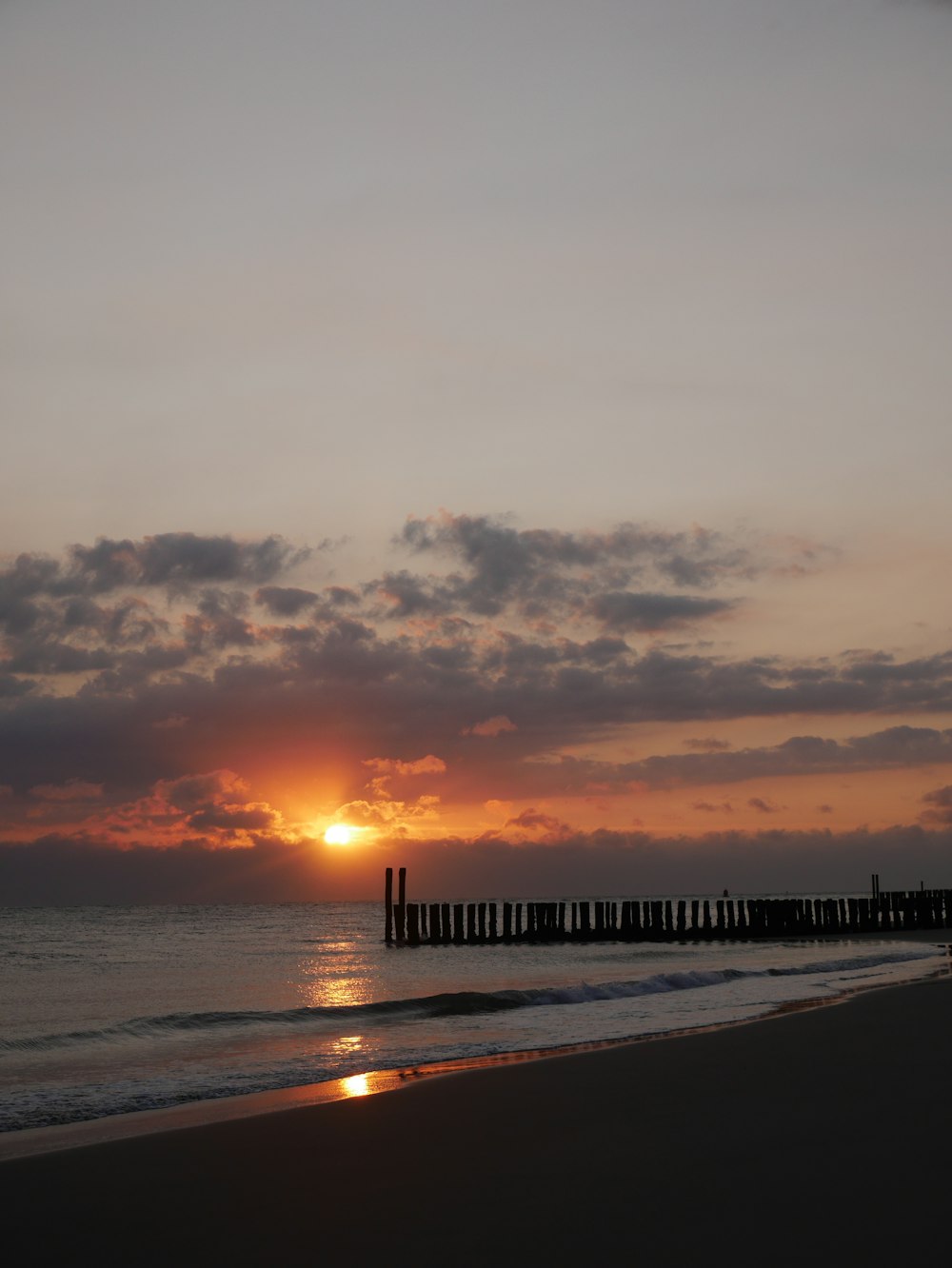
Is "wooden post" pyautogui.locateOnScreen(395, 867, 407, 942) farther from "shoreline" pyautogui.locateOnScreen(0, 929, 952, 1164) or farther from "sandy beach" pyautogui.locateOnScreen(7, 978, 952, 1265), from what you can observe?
"sandy beach" pyautogui.locateOnScreen(7, 978, 952, 1265)

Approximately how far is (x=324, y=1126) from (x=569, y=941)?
123ft

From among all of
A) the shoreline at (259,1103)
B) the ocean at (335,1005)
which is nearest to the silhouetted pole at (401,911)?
the ocean at (335,1005)

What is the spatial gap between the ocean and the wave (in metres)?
0.06

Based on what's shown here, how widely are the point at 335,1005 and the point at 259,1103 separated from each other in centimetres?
1090

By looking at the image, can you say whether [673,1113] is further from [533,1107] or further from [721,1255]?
[721,1255]

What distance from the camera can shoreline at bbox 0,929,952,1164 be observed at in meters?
7.86

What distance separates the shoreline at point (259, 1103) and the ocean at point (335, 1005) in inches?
10.3

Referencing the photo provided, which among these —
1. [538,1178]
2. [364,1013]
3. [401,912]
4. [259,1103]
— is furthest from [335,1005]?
[401,912]

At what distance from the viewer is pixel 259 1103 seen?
9258 millimetres

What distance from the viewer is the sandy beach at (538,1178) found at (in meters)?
4.62

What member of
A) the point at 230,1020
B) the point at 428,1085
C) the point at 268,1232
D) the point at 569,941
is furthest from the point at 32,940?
the point at 268,1232

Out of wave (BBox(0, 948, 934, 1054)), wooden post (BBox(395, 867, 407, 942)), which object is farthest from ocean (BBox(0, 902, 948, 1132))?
wooden post (BBox(395, 867, 407, 942))

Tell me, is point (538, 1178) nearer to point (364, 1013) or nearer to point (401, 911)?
point (364, 1013)

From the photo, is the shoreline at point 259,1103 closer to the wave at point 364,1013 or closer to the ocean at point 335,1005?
the ocean at point 335,1005
